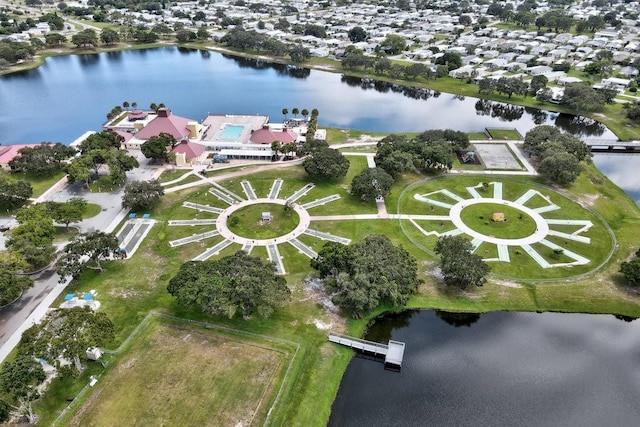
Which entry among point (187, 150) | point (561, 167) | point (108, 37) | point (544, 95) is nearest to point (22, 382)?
point (187, 150)

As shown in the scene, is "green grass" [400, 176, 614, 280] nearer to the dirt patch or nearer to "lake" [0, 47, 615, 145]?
the dirt patch

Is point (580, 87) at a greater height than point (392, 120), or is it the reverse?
point (580, 87)

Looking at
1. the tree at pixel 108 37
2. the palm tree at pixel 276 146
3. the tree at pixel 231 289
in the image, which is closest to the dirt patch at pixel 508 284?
the tree at pixel 231 289

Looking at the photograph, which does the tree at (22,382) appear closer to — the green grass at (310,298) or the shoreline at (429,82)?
the green grass at (310,298)

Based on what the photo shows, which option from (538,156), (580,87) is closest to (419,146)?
(538,156)

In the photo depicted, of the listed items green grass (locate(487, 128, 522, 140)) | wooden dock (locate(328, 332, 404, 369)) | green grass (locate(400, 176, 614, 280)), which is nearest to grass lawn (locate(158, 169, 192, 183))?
green grass (locate(400, 176, 614, 280))

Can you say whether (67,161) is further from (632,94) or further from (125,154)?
(632,94)
